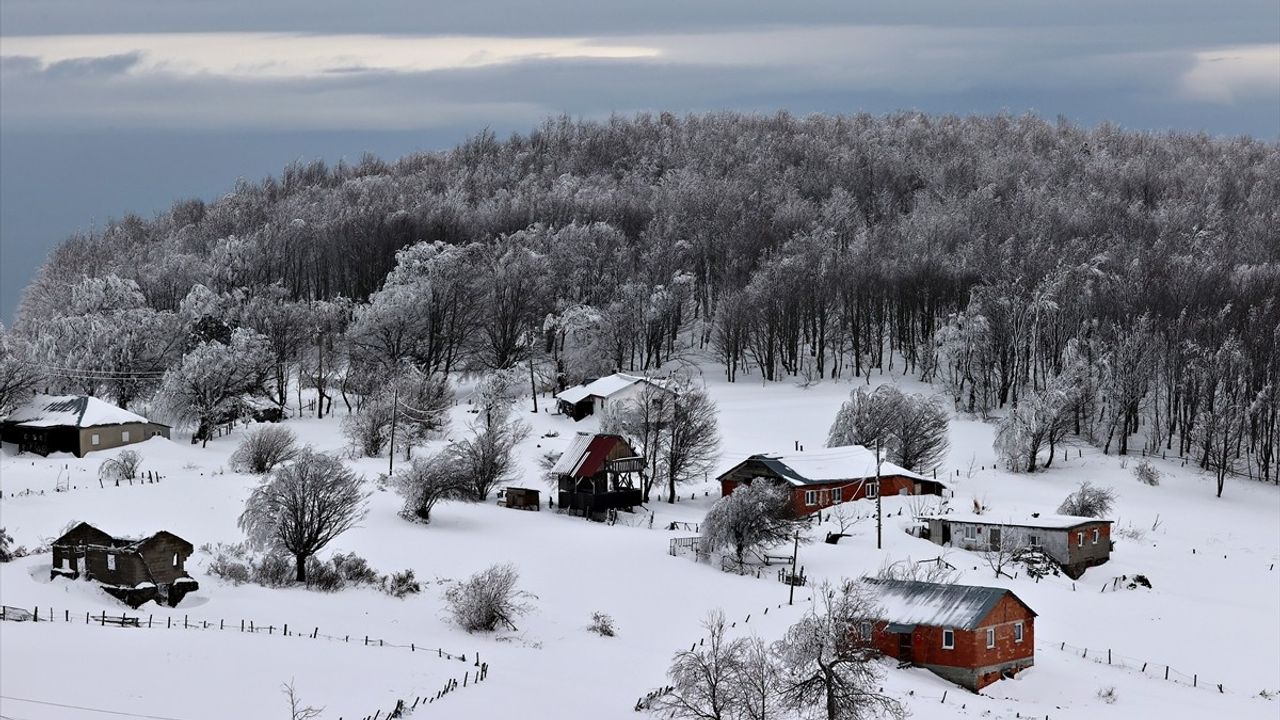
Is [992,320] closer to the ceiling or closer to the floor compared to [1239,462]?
closer to the ceiling

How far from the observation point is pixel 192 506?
59344 millimetres

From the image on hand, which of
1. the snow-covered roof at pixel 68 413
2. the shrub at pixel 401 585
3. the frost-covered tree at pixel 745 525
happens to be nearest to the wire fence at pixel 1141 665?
the frost-covered tree at pixel 745 525

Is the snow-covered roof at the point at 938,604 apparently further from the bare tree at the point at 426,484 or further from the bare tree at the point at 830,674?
the bare tree at the point at 426,484

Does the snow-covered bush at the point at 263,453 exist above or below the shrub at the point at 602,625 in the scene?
above

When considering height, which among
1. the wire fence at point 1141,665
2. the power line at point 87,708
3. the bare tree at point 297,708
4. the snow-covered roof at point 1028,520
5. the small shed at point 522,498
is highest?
the power line at point 87,708

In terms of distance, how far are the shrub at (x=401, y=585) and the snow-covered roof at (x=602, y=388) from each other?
3444 cm

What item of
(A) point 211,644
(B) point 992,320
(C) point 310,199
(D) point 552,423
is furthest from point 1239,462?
(C) point 310,199

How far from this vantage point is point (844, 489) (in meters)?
69.1

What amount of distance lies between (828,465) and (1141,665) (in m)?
22.8

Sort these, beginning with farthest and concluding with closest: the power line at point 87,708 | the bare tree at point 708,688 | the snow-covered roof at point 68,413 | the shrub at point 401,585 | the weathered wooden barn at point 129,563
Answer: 1. the snow-covered roof at point 68,413
2. the shrub at point 401,585
3. the weathered wooden barn at point 129,563
4. the bare tree at point 708,688
5. the power line at point 87,708

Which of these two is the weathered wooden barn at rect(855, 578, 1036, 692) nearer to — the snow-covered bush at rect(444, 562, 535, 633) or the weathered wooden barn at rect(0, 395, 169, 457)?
the snow-covered bush at rect(444, 562, 535, 633)

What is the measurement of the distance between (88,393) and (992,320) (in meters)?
52.0

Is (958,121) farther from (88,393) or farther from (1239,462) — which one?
(88,393)

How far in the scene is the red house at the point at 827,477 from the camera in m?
68.2
